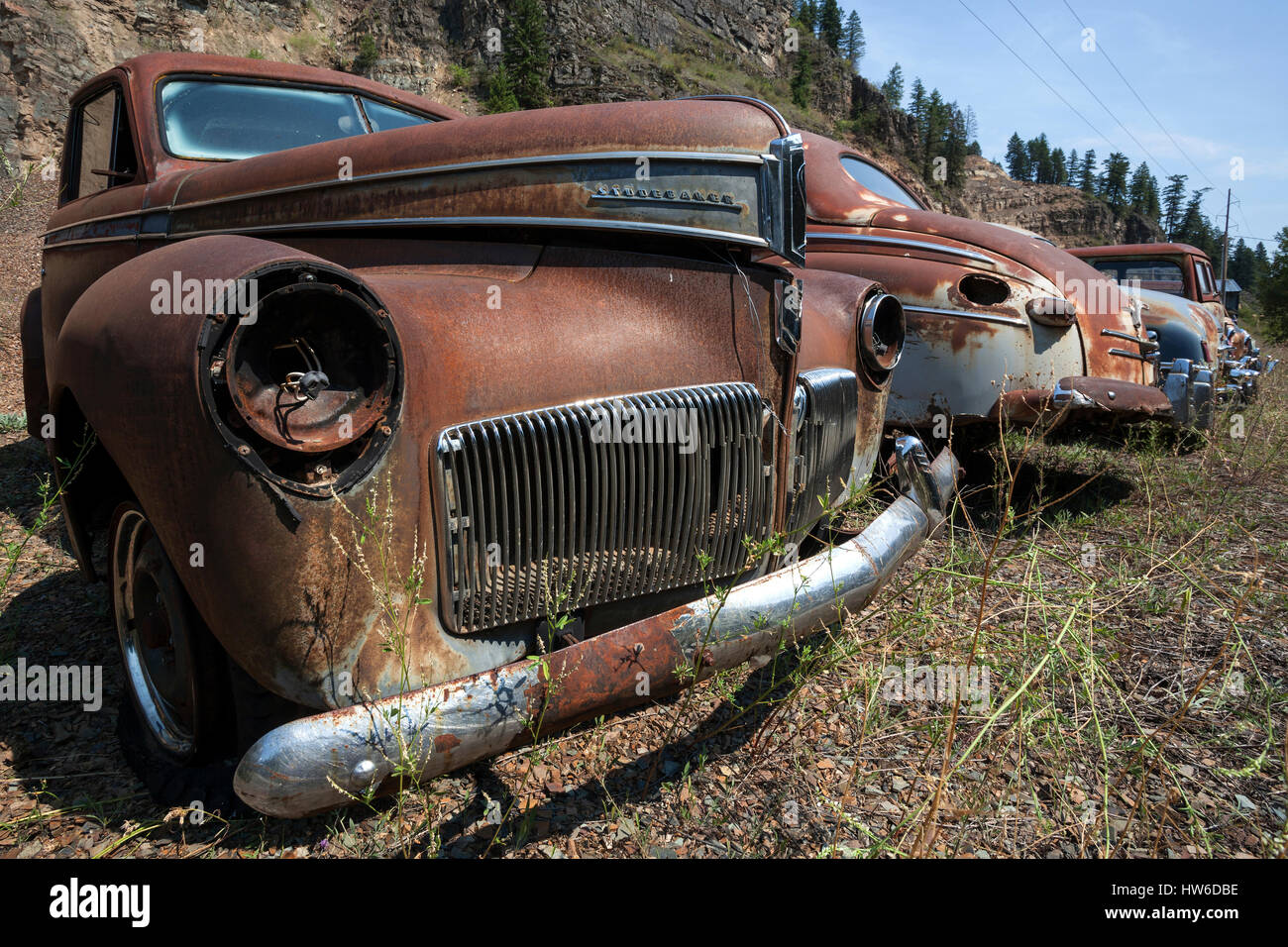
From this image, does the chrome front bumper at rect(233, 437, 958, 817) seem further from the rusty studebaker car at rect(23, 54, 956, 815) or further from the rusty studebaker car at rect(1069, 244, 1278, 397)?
the rusty studebaker car at rect(1069, 244, 1278, 397)

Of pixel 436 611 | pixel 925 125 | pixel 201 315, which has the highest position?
pixel 925 125

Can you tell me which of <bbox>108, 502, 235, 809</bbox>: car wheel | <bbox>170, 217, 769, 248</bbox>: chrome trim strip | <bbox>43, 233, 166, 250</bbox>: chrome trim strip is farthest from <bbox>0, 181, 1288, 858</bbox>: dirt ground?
<bbox>43, 233, 166, 250</bbox>: chrome trim strip

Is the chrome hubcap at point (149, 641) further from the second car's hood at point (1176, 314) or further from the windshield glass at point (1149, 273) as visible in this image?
the windshield glass at point (1149, 273)

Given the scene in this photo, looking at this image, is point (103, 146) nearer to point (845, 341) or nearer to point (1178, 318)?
point (845, 341)

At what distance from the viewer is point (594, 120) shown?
2.02 m

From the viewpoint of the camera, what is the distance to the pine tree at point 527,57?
32.2 metres

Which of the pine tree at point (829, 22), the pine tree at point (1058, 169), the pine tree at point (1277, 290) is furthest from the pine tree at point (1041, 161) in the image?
the pine tree at point (1277, 290)

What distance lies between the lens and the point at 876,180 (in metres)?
4.89

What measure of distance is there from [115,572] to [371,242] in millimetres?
1078

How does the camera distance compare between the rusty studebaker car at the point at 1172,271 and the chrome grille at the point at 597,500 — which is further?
the rusty studebaker car at the point at 1172,271

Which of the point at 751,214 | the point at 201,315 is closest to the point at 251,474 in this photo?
the point at 201,315

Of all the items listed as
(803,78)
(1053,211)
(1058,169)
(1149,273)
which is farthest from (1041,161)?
(1149,273)

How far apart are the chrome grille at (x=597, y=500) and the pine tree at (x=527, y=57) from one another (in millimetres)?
33333

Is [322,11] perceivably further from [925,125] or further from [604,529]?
[925,125]
